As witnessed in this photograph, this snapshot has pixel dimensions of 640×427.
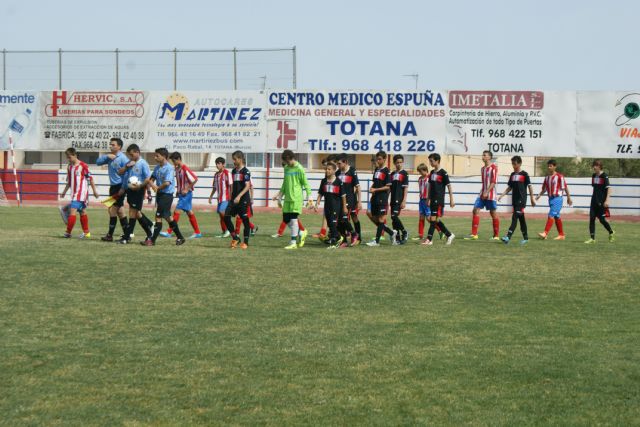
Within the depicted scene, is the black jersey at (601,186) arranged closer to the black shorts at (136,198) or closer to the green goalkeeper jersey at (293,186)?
the green goalkeeper jersey at (293,186)

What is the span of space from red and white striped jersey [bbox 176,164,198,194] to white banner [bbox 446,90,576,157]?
1516 centimetres

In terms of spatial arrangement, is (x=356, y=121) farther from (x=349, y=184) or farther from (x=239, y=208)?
(x=239, y=208)

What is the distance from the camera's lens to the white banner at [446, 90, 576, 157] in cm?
3294

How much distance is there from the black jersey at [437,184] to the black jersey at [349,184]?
1.54 meters

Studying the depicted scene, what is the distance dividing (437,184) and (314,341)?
10.9 meters

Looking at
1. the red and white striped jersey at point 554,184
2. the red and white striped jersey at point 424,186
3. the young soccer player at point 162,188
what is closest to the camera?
the young soccer player at point 162,188

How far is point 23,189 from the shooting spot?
37.9m

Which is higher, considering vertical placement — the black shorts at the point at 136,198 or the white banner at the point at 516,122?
the white banner at the point at 516,122

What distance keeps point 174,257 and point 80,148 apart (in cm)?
2249

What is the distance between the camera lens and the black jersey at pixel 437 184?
1870 centimetres

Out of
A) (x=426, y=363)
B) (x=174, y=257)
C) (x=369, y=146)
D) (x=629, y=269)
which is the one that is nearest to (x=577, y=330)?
(x=426, y=363)

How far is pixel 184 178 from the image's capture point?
20250mm

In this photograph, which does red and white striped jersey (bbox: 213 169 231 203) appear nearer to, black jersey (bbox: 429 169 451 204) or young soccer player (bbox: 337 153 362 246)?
young soccer player (bbox: 337 153 362 246)

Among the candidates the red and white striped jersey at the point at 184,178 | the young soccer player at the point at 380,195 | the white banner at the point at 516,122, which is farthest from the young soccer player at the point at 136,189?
the white banner at the point at 516,122
